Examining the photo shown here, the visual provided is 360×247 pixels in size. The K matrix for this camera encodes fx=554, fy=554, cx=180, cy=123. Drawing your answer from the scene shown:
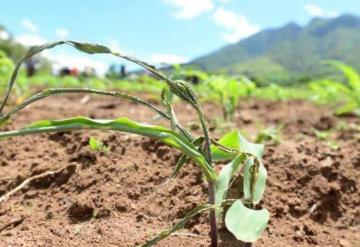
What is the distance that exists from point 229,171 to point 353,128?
2.91 meters

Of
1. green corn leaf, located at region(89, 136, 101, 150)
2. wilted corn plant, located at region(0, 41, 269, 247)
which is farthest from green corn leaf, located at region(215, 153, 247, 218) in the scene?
green corn leaf, located at region(89, 136, 101, 150)

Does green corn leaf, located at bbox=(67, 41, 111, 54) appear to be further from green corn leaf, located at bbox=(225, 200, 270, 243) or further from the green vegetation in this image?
the green vegetation

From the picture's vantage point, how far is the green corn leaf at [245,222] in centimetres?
120

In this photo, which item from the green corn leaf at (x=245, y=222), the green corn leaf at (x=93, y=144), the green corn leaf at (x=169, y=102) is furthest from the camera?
the green corn leaf at (x=93, y=144)

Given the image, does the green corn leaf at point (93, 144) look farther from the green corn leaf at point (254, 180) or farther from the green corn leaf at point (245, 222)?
the green corn leaf at point (245, 222)

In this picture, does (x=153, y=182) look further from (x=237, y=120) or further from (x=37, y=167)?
(x=237, y=120)

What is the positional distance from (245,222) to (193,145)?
0.21 meters

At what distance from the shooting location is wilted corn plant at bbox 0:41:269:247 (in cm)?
113

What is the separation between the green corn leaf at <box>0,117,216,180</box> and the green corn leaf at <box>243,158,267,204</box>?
14cm

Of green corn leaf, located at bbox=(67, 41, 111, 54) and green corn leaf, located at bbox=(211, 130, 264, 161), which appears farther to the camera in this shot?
green corn leaf, located at bbox=(211, 130, 264, 161)

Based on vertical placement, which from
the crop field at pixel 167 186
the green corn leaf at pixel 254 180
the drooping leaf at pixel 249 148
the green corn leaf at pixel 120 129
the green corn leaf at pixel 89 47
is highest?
the green corn leaf at pixel 89 47

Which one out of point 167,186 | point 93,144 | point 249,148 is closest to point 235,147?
point 249,148

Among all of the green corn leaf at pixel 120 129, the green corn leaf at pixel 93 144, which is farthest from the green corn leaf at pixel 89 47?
the green corn leaf at pixel 93 144

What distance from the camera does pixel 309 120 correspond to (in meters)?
4.92
